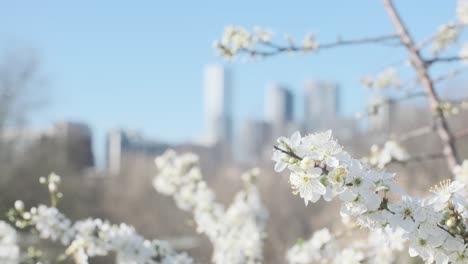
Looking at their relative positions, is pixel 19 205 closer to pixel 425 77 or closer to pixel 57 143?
pixel 425 77

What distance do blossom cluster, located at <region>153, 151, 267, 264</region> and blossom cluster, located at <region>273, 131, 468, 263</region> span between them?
173 centimetres

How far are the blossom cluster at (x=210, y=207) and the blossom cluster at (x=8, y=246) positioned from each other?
0.91 m

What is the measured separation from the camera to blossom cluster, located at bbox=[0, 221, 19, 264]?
2363 mm

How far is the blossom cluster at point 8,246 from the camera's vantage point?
A: 2363 millimetres

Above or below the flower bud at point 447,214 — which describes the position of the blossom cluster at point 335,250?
below

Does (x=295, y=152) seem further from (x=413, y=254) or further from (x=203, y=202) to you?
(x=203, y=202)

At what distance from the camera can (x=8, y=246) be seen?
2430 millimetres

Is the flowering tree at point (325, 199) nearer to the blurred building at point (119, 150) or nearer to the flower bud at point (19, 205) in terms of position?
the flower bud at point (19, 205)

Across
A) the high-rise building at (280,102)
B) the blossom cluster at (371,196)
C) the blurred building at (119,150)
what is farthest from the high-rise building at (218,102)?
the blossom cluster at (371,196)

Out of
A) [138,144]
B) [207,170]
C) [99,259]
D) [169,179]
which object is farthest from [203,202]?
[138,144]

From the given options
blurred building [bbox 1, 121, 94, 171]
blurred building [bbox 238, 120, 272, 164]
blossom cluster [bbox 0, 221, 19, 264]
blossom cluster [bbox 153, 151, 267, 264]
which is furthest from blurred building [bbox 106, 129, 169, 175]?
blossom cluster [bbox 0, 221, 19, 264]

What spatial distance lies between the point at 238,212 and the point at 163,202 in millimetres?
20876

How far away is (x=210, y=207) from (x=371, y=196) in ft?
6.62

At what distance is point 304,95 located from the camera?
60.8 metres
